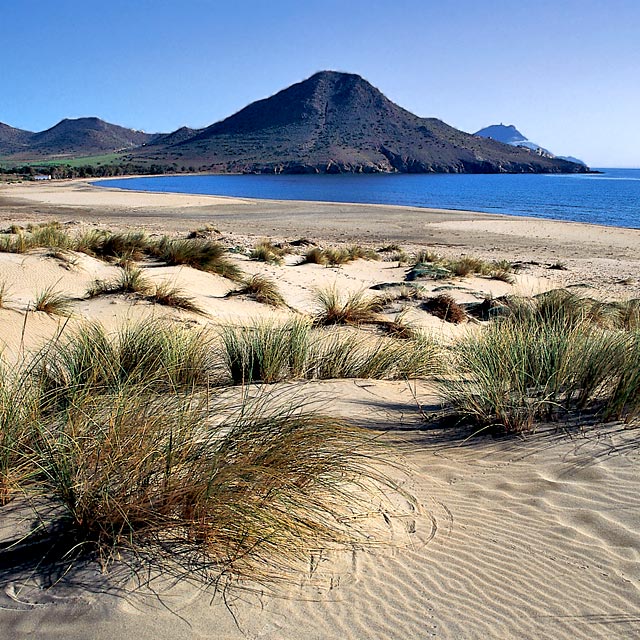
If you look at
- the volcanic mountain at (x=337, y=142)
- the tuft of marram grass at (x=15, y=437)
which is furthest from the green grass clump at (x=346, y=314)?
the volcanic mountain at (x=337, y=142)

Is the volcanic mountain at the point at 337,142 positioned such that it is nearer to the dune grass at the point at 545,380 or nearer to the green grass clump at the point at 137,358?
the green grass clump at the point at 137,358

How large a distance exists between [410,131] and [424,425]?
173579 mm

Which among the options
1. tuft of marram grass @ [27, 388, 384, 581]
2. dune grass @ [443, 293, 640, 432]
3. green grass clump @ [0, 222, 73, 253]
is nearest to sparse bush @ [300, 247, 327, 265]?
green grass clump @ [0, 222, 73, 253]

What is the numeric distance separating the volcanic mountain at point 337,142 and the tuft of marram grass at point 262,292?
392ft

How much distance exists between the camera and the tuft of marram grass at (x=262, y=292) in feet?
35.8

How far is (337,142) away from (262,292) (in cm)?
14932

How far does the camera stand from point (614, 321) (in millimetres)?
9242

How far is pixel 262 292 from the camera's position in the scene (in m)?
11.1

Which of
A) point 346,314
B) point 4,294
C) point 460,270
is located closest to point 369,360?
point 346,314

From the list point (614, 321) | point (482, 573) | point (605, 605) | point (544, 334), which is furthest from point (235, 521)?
point (614, 321)

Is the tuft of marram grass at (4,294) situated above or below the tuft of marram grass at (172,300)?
above

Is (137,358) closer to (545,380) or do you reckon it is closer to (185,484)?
(185,484)

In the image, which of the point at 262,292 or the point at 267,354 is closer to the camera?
the point at 267,354

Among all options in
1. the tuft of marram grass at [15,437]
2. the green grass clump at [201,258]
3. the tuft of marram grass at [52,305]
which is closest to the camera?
the tuft of marram grass at [15,437]
